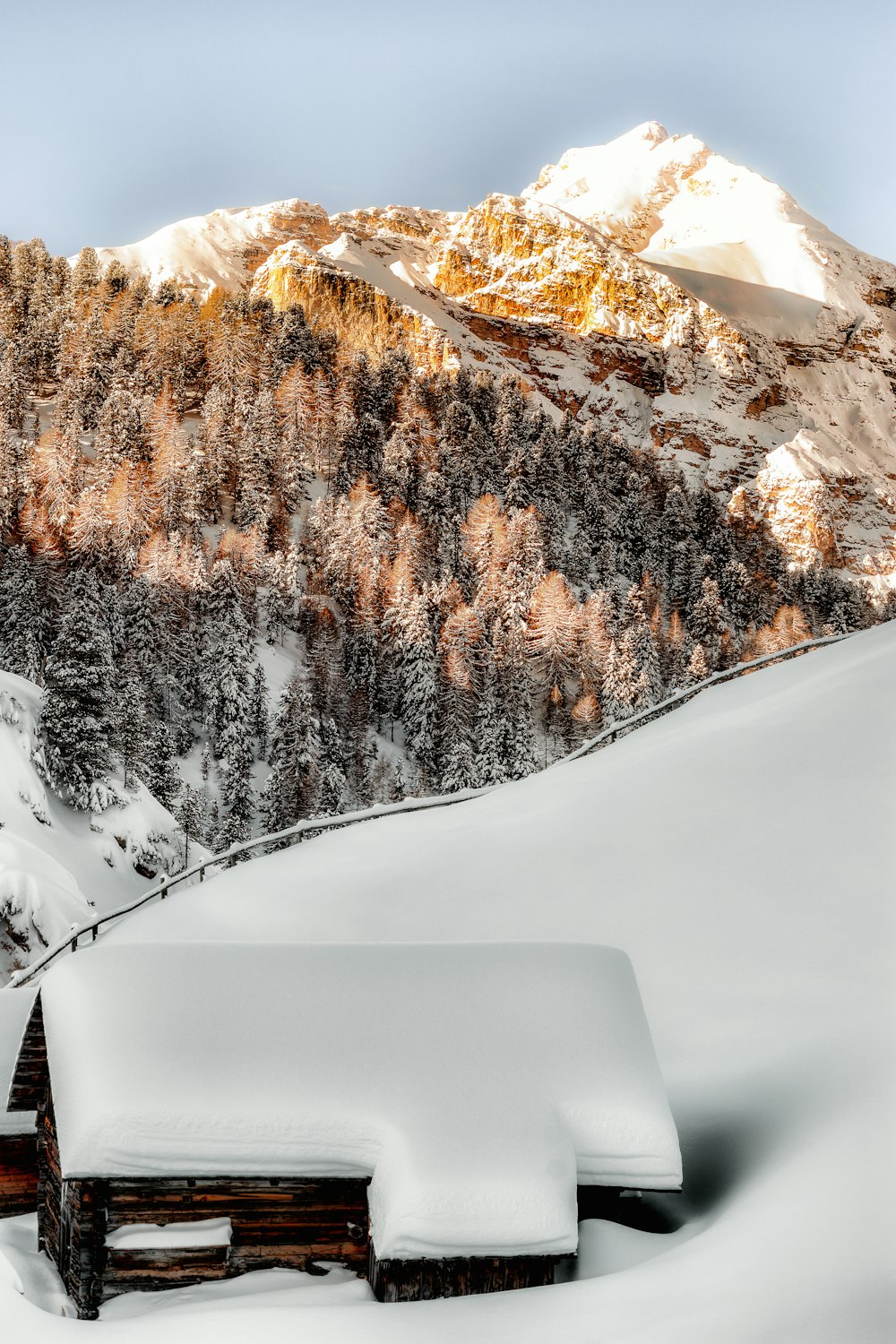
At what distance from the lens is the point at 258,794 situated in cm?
6981

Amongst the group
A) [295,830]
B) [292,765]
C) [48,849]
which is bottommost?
[292,765]

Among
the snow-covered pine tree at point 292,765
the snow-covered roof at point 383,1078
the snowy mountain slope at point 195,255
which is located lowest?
the snow-covered pine tree at point 292,765

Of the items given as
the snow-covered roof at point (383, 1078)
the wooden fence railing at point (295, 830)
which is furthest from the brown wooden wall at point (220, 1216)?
the wooden fence railing at point (295, 830)

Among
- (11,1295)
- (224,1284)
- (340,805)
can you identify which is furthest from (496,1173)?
(340,805)

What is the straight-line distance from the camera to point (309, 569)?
91875 mm

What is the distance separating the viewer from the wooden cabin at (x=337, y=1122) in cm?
918

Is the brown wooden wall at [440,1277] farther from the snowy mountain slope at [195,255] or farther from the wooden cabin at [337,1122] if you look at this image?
the snowy mountain slope at [195,255]

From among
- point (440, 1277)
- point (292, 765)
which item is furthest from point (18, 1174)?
point (292, 765)

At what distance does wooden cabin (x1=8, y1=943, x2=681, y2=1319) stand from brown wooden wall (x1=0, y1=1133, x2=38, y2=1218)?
2586mm

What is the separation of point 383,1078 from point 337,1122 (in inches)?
24.2

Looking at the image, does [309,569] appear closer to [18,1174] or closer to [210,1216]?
[18,1174]

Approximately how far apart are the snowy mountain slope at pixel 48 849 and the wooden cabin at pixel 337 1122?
19.0 meters

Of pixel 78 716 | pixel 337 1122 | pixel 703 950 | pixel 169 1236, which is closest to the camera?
pixel 337 1122

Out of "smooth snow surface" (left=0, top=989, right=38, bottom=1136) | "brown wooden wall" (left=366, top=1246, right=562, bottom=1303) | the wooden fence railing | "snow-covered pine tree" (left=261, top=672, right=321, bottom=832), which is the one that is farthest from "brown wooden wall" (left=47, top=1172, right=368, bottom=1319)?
"snow-covered pine tree" (left=261, top=672, right=321, bottom=832)
